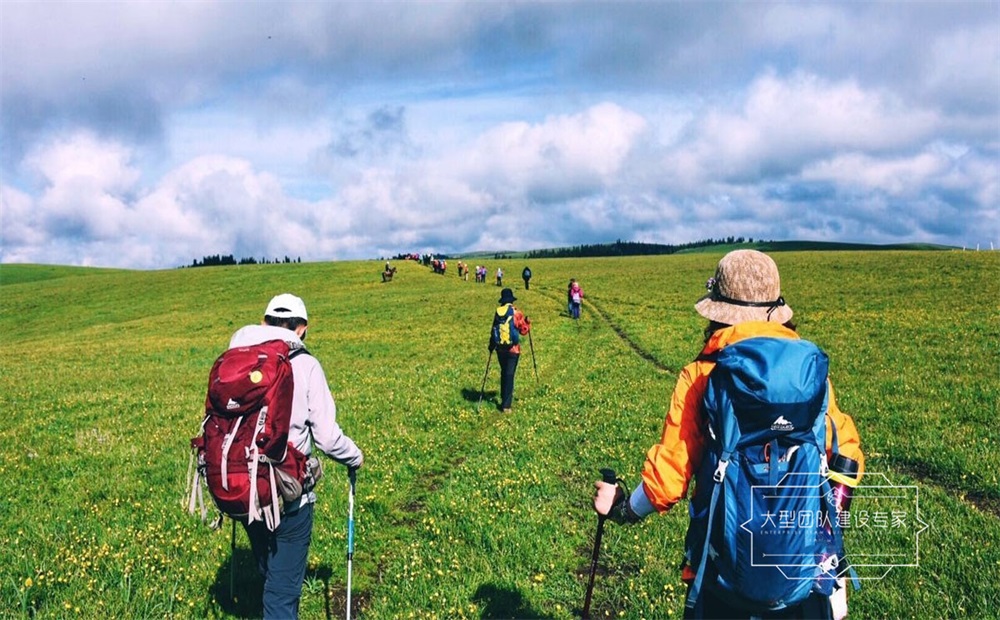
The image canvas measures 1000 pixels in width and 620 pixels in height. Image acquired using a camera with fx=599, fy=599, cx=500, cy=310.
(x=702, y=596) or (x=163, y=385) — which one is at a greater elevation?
(x=702, y=596)

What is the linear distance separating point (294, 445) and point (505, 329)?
1104 cm

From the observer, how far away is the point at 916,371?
17.6 meters

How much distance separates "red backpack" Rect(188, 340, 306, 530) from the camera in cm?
459

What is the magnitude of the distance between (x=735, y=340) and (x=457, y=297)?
48370 mm

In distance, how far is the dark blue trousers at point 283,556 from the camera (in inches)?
205

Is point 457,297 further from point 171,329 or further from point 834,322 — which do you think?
point 834,322

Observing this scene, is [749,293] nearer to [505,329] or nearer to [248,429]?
[248,429]

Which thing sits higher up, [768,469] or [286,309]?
[286,309]

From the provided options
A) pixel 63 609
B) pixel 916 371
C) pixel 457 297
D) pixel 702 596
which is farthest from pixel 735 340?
pixel 457 297

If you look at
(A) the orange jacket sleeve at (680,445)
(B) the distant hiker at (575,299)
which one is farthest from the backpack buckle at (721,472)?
(B) the distant hiker at (575,299)

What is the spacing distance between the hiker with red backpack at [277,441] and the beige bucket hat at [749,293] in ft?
9.78

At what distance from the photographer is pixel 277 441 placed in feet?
15.5

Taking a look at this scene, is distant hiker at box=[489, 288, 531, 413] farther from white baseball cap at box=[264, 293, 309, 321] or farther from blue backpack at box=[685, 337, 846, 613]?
blue backpack at box=[685, 337, 846, 613]

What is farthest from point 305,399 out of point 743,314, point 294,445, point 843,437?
point 843,437
